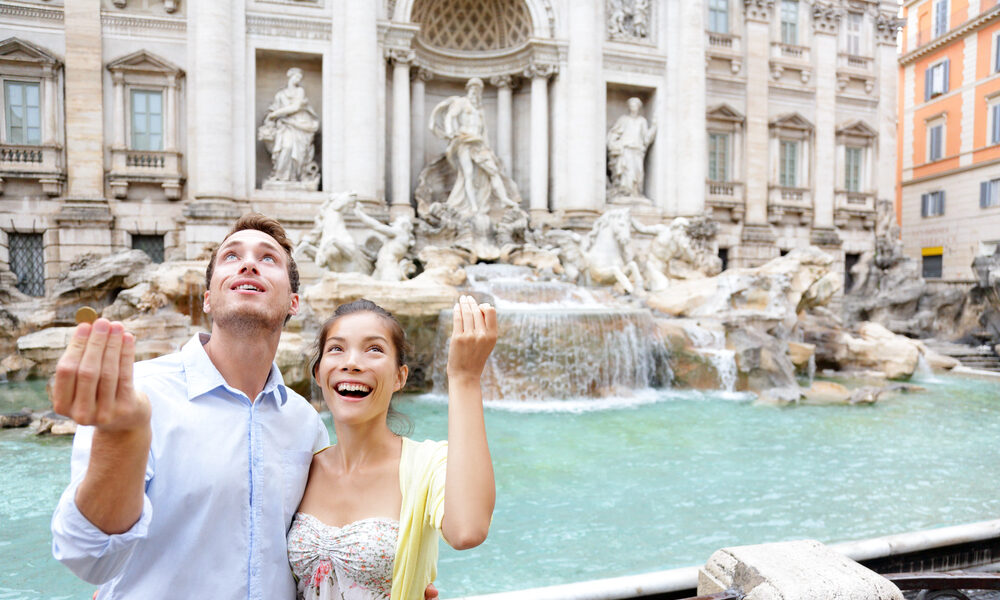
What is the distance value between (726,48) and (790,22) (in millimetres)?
2694

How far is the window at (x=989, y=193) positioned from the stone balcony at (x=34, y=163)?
88.6 ft

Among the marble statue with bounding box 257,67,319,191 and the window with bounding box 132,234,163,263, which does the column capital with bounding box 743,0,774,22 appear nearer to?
the marble statue with bounding box 257,67,319,191

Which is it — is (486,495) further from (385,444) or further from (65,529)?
(65,529)

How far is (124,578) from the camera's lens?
1.34 m

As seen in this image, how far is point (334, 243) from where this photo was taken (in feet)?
35.8

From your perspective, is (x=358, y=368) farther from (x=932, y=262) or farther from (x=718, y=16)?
(x=932, y=262)

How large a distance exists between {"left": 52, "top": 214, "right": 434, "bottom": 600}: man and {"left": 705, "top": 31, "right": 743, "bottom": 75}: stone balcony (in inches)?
751

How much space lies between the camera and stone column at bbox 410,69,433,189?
15672 millimetres

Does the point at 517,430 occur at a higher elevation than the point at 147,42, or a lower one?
lower

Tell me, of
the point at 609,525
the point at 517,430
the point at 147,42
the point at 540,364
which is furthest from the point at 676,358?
the point at 147,42

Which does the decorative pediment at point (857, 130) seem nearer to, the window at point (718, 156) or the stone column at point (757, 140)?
the stone column at point (757, 140)

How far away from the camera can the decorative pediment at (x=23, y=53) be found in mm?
13203

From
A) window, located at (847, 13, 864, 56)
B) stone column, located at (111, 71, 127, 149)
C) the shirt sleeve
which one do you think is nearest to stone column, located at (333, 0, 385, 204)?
stone column, located at (111, 71, 127, 149)

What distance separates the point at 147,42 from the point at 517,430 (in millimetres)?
12612
